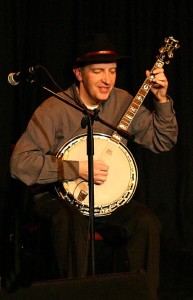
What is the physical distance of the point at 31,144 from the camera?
9.69ft

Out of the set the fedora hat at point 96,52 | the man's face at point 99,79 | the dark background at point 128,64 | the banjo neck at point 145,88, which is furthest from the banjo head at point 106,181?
the dark background at point 128,64

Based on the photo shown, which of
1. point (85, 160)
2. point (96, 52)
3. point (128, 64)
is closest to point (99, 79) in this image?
point (96, 52)

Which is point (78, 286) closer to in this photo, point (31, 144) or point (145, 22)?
point (31, 144)

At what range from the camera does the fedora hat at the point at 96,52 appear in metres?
3.05

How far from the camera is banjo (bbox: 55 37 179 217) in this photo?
9.66 ft

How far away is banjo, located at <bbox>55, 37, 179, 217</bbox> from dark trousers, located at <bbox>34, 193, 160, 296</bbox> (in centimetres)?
7

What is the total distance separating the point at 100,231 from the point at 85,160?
40 cm

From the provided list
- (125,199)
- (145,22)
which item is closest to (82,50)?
(125,199)

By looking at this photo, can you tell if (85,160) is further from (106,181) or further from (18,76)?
(18,76)

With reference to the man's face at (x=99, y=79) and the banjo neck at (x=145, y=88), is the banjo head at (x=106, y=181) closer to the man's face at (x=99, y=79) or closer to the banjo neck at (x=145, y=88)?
the banjo neck at (x=145, y=88)

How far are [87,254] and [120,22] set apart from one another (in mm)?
1920

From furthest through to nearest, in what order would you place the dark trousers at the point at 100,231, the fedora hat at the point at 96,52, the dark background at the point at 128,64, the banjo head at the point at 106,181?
the dark background at the point at 128,64 < the fedora hat at the point at 96,52 < the banjo head at the point at 106,181 < the dark trousers at the point at 100,231

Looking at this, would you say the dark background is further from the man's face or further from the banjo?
the banjo

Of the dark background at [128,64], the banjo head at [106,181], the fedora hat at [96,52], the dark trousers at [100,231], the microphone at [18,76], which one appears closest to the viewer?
the microphone at [18,76]
